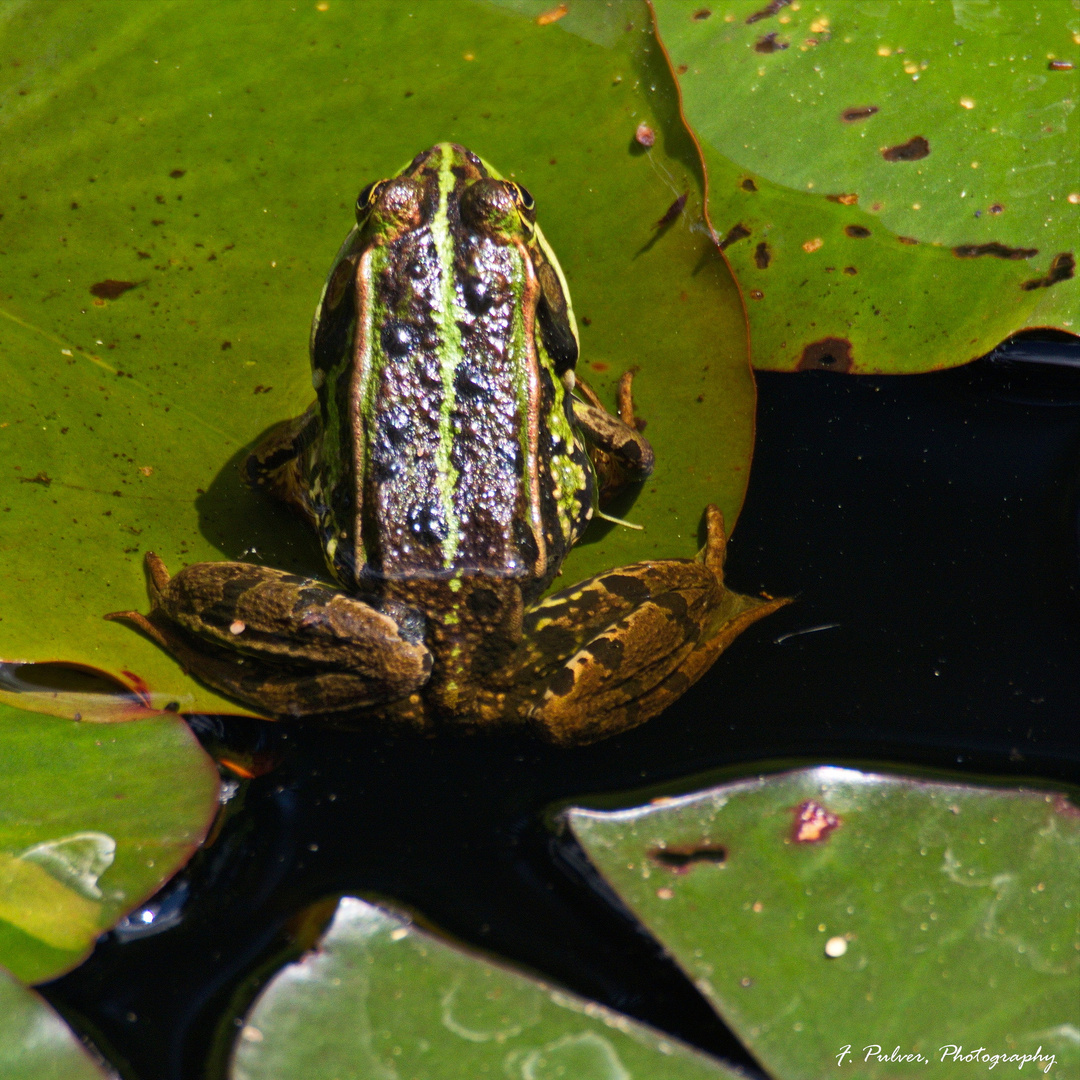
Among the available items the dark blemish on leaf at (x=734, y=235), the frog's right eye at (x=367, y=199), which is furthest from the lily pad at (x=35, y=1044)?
the dark blemish on leaf at (x=734, y=235)

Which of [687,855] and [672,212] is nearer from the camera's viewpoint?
[687,855]

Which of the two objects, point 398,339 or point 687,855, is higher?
point 398,339

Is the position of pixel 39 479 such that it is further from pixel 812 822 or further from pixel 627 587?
pixel 812 822

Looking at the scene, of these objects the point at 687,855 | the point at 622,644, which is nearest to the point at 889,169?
the point at 622,644

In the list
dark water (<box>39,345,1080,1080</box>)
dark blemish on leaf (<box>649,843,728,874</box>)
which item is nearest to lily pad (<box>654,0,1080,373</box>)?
dark water (<box>39,345,1080,1080</box>)

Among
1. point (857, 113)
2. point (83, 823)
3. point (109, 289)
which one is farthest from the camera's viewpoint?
point (857, 113)

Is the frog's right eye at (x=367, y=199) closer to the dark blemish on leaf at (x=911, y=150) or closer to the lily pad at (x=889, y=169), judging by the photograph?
the lily pad at (x=889, y=169)

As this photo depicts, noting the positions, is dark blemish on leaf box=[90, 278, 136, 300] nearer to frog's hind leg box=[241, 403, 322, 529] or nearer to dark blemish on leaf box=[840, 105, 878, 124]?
frog's hind leg box=[241, 403, 322, 529]
